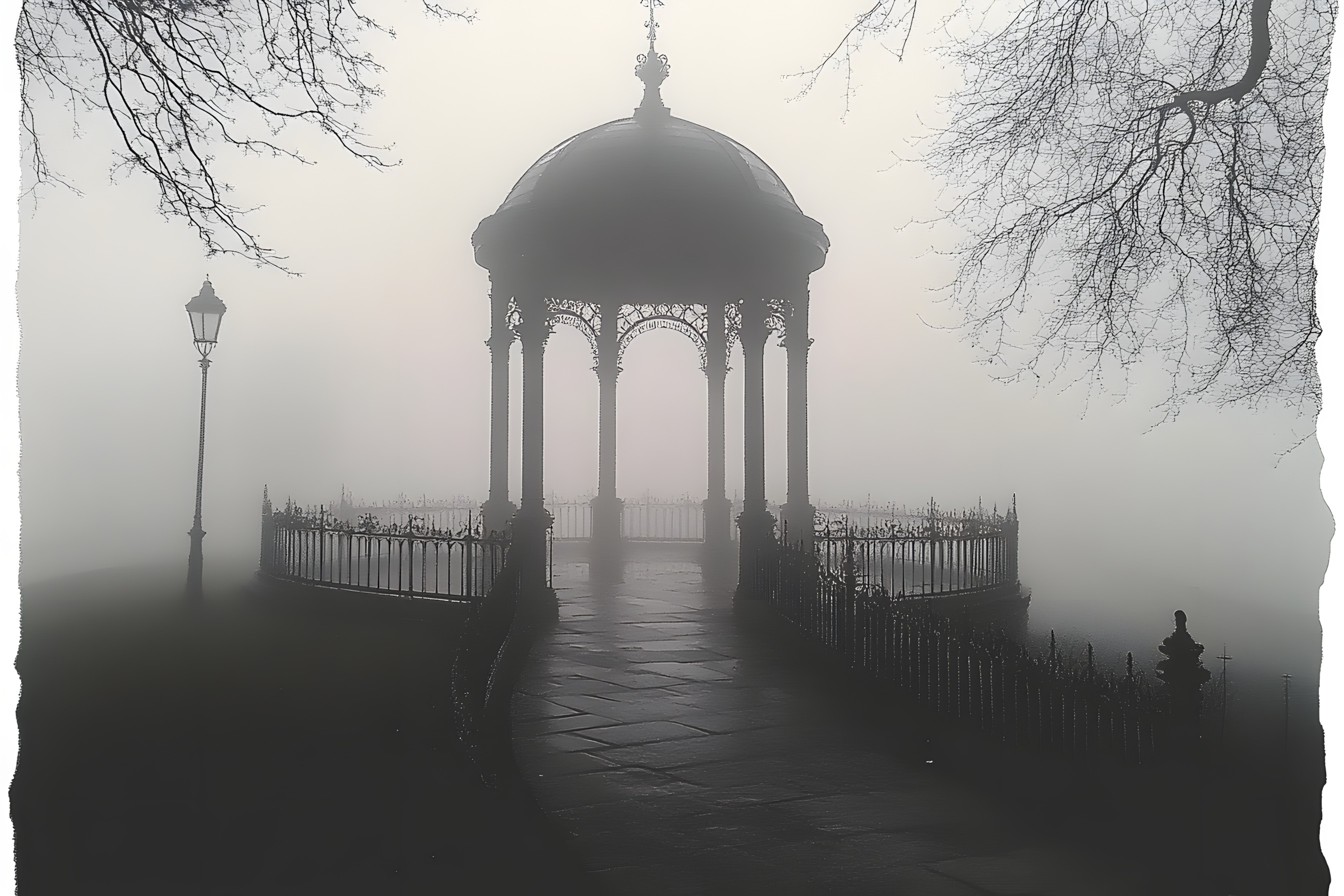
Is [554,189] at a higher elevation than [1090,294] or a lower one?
higher

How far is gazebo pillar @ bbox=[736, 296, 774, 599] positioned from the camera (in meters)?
10.5

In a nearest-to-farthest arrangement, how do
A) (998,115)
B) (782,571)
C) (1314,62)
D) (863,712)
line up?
(1314,62)
(863,712)
(998,115)
(782,571)

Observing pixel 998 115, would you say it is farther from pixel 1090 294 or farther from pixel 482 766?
pixel 482 766

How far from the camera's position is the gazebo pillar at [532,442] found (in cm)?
1042

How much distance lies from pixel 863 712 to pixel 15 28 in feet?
23.5

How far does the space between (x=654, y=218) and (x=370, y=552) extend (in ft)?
18.4

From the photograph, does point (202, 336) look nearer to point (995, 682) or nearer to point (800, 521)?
point (800, 521)

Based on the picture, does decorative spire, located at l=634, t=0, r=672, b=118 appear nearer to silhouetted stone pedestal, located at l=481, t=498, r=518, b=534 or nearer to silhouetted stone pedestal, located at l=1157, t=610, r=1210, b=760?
silhouetted stone pedestal, located at l=481, t=498, r=518, b=534

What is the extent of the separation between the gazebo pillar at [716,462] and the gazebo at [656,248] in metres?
3.54

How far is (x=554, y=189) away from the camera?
34.9 ft

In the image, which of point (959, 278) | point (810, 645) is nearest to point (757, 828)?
point (810, 645)

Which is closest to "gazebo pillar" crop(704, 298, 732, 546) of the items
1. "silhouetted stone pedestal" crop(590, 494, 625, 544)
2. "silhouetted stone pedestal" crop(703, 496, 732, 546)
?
"silhouetted stone pedestal" crop(703, 496, 732, 546)

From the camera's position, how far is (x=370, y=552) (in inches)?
424

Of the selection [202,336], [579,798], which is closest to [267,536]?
[202,336]
